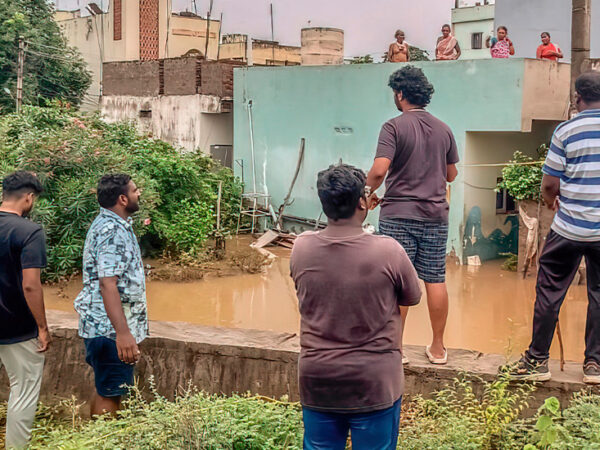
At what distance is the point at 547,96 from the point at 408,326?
568 cm

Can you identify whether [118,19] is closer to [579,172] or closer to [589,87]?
[589,87]

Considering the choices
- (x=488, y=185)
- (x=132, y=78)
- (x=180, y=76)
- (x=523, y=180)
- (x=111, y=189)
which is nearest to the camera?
(x=111, y=189)

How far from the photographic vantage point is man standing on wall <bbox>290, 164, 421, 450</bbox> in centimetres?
282

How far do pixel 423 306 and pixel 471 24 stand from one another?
27.9 m

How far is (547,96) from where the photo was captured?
13.3 m

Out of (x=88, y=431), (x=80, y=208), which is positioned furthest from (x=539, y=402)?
(x=80, y=208)

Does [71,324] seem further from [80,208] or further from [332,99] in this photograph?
[332,99]

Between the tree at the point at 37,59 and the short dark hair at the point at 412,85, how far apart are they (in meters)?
21.8

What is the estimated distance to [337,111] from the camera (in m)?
16.0

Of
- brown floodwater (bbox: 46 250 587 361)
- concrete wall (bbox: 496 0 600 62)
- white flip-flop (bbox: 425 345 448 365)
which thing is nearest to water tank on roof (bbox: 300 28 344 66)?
concrete wall (bbox: 496 0 600 62)

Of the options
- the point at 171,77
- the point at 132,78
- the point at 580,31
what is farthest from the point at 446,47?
the point at 132,78

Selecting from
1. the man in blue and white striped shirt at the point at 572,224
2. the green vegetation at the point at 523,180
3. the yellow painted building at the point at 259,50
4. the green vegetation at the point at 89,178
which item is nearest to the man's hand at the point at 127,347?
the man in blue and white striped shirt at the point at 572,224

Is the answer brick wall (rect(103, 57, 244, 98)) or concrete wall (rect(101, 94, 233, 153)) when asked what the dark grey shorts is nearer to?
brick wall (rect(103, 57, 244, 98))

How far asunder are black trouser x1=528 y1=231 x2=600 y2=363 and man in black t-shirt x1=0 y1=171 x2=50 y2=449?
2.78 metres
